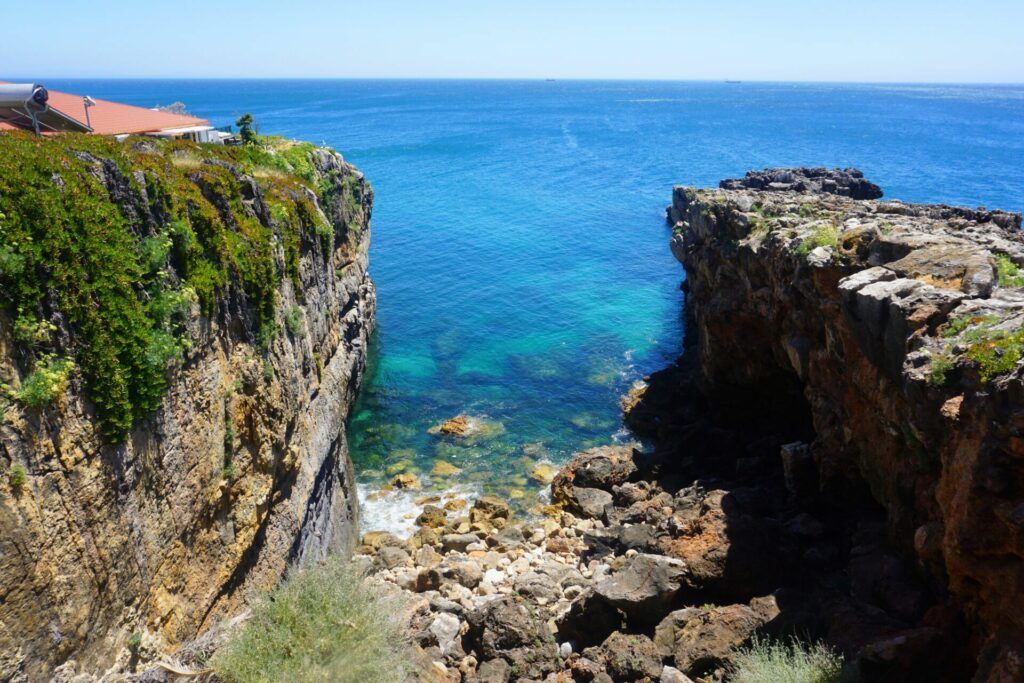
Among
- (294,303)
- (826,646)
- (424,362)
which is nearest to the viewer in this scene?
(826,646)

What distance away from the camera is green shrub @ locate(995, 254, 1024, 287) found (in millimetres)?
15256

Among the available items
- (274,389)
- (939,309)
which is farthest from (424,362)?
(939,309)

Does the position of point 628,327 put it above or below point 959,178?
below

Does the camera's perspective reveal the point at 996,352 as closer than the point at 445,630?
Yes

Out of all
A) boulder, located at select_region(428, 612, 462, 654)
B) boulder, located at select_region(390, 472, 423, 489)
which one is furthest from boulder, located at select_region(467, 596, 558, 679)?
boulder, located at select_region(390, 472, 423, 489)

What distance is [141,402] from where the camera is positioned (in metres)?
12.4

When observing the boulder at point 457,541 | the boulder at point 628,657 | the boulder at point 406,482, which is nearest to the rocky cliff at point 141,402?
the boulder at point 457,541

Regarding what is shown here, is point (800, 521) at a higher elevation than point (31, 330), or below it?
below

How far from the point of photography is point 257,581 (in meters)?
16.7

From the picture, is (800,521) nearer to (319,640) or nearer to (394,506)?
(319,640)

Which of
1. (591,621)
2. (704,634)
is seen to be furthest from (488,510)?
(704,634)

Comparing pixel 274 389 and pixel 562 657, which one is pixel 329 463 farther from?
pixel 562 657

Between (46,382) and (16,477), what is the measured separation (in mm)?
1522

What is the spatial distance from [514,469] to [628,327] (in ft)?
Answer: 67.1
